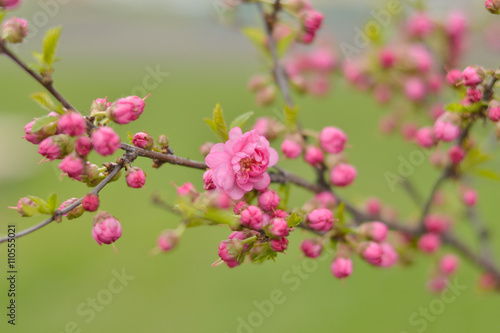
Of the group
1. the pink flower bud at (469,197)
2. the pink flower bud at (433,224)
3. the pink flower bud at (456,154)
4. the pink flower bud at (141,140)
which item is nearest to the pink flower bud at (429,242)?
the pink flower bud at (433,224)

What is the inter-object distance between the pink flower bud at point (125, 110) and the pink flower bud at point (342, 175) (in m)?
0.42

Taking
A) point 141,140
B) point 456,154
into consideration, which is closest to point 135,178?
point 141,140

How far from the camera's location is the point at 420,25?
1.35 metres

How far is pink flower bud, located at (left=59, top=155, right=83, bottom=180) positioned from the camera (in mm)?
625

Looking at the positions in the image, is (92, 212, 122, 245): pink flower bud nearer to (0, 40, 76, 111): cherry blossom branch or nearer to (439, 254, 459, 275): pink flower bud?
(0, 40, 76, 111): cherry blossom branch

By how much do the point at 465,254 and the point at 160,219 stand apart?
9.29 feet

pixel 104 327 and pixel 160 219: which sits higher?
pixel 104 327

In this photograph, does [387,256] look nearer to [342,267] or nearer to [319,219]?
[342,267]

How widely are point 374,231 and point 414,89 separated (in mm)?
587

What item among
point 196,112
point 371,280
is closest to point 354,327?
point 371,280

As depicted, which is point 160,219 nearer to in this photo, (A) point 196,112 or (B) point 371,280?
(B) point 371,280

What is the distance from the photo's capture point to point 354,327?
246cm

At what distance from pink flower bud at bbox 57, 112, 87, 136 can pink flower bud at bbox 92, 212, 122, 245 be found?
154 mm

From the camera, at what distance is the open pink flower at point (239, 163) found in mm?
686
